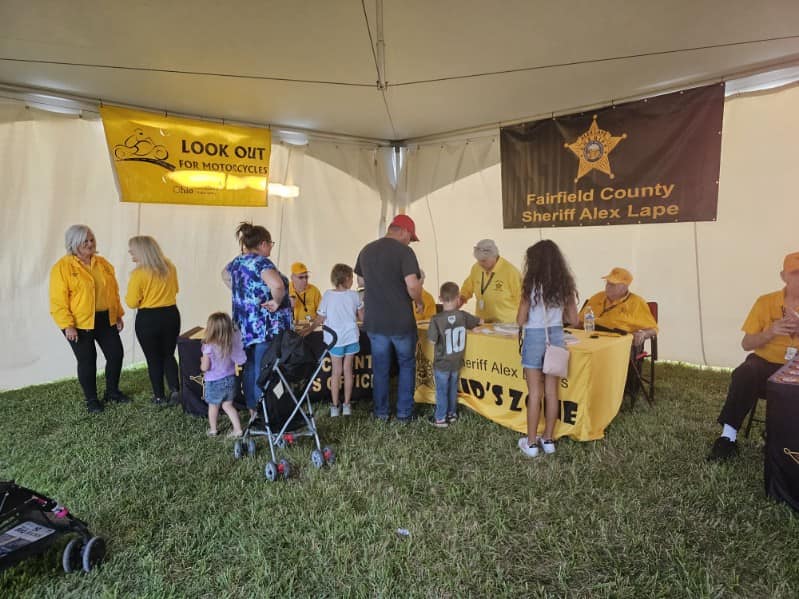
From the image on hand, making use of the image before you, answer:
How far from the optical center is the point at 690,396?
3.96 metres

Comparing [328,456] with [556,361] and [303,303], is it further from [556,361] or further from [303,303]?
[303,303]

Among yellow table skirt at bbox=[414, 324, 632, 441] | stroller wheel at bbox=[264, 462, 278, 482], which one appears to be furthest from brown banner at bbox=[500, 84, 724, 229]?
stroller wheel at bbox=[264, 462, 278, 482]

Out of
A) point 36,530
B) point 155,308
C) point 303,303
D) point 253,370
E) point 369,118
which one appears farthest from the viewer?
point 369,118

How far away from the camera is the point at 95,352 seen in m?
3.77

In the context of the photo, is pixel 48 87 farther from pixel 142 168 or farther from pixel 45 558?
pixel 45 558

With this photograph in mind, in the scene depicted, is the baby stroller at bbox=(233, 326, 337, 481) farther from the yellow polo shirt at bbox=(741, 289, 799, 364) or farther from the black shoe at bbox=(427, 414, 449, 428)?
the yellow polo shirt at bbox=(741, 289, 799, 364)

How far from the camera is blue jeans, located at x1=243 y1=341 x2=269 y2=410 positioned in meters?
2.97

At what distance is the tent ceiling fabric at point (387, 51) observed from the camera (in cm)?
296

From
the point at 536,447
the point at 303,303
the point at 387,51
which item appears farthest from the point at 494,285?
the point at 387,51

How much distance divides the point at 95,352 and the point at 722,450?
14.8 ft

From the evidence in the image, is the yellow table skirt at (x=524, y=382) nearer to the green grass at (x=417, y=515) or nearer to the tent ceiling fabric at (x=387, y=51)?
the green grass at (x=417, y=515)

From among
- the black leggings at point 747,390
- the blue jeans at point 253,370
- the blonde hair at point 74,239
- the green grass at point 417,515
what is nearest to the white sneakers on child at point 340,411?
the green grass at point 417,515

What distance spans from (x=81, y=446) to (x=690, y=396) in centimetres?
468

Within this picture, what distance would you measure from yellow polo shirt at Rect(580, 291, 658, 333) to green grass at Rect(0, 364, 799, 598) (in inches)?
29.6
